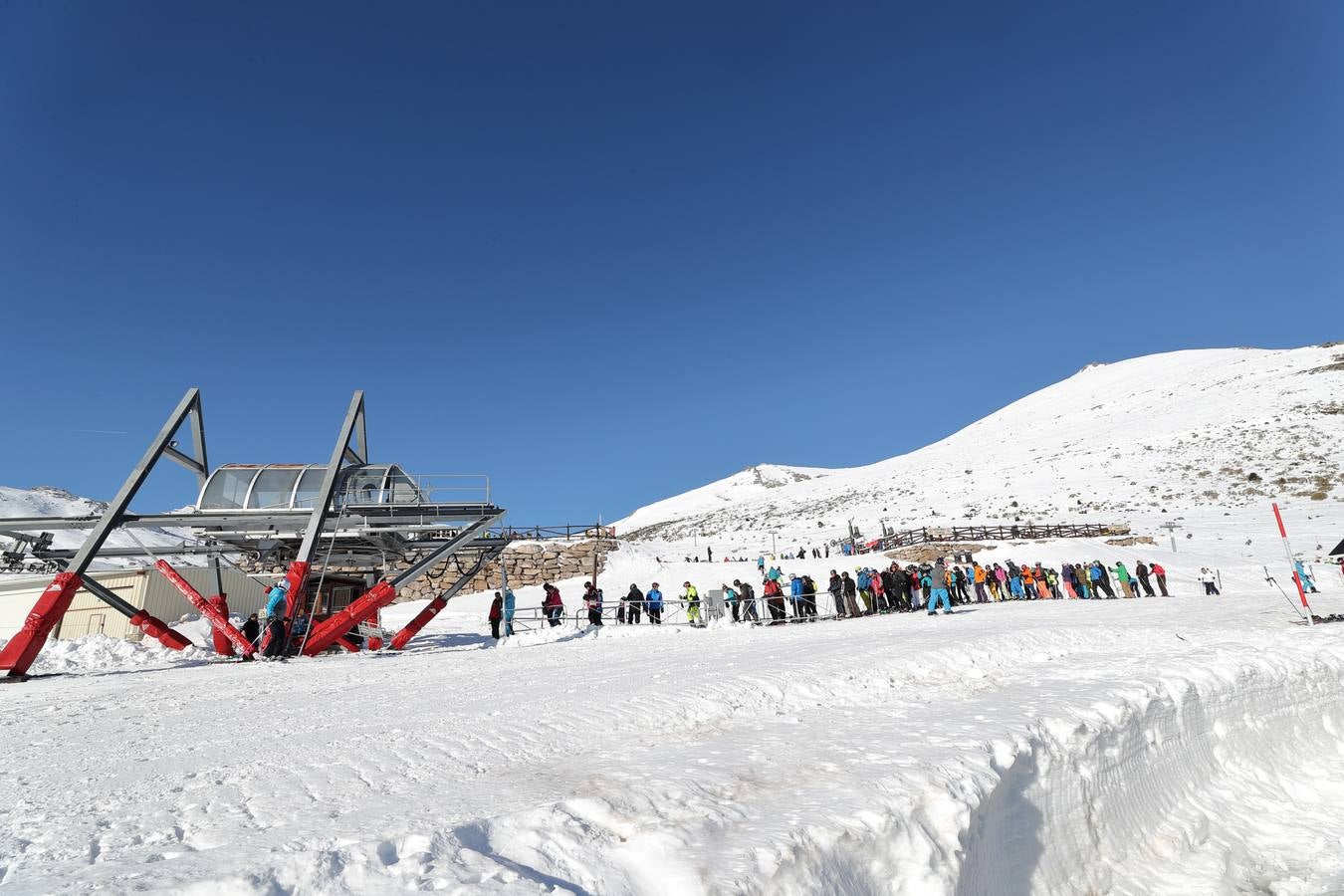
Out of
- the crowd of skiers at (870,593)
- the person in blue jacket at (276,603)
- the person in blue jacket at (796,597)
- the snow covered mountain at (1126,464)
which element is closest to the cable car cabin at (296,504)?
the person in blue jacket at (276,603)

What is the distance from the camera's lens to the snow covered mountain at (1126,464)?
46062mm

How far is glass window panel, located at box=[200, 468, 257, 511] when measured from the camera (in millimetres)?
15961

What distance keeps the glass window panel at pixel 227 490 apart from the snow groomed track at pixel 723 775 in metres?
6.22

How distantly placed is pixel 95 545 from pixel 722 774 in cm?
1574

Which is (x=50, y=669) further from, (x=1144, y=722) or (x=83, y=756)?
(x=1144, y=722)

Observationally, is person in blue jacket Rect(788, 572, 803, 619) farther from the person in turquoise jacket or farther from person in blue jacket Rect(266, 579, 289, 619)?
person in blue jacket Rect(266, 579, 289, 619)

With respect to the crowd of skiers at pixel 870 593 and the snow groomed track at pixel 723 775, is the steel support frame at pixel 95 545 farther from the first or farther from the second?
the crowd of skiers at pixel 870 593

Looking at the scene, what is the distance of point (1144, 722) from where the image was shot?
6234 millimetres

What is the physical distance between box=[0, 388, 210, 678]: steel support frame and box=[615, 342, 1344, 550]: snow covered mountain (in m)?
35.0

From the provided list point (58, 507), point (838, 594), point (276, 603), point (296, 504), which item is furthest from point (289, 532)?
point (58, 507)

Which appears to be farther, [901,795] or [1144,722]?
[1144,722]

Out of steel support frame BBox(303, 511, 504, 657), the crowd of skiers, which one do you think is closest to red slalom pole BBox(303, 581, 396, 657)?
steel support frame BBox(303, 511, 504, 657)

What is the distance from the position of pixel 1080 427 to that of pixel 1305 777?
85036 millimetres

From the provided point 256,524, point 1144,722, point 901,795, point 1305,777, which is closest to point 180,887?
point 901,795
